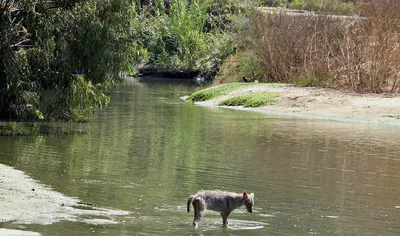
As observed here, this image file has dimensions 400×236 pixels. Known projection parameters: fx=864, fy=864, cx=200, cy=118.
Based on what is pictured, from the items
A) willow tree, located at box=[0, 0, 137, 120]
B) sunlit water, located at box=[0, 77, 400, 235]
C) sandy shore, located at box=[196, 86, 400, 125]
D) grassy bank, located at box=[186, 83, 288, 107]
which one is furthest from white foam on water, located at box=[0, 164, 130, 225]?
grassy bank, located at box=[186, 83, 288, 107]

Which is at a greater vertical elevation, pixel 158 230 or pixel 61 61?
pixel 61 61

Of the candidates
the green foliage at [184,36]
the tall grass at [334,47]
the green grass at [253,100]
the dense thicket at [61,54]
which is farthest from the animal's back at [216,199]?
the green foliage at [184,36]

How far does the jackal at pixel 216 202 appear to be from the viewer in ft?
40.2

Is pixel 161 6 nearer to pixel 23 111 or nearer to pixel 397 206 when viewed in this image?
pixel 23 111

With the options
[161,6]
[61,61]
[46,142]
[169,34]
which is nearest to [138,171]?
[46,142]

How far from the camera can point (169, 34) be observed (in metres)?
71.8

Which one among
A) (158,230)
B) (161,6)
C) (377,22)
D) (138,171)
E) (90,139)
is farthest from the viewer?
(161,6)

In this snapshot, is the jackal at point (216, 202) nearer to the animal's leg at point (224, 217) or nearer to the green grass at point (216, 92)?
the animal's leg at point (224, 217)

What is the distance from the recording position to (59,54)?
23.9m

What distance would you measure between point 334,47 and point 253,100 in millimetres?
4995

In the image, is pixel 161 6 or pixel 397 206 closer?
pixel 397 206

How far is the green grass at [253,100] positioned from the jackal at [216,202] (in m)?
24.6

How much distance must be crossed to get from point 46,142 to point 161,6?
5565cm

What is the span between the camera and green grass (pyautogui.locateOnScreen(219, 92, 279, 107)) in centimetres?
3762
